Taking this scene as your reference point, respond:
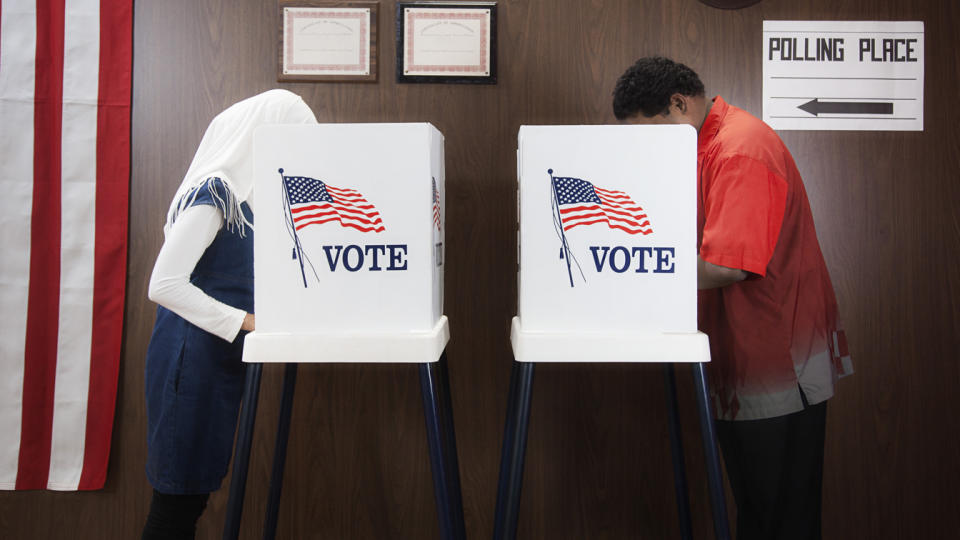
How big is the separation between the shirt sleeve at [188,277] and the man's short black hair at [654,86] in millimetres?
960

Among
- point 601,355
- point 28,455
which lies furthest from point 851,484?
point 28,455

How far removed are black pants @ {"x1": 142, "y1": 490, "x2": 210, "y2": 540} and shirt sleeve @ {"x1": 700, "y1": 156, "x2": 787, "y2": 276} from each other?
1228mm

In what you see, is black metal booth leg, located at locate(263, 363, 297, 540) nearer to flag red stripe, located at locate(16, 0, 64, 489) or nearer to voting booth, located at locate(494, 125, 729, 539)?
voting booth, located at locate(494, 125, 729, 539)

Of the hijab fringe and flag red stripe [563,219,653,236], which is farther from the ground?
the hijab fringe

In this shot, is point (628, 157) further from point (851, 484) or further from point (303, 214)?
point (851, 484)

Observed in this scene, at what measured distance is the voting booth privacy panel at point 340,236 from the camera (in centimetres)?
97

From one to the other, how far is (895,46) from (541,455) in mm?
1639

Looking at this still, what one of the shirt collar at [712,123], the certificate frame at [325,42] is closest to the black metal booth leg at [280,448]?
the certificate frame at [325,42]

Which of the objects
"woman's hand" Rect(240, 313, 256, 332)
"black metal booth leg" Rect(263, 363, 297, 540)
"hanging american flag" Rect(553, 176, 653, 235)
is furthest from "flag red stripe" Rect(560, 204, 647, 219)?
"black metal booth leg" Rect(263, 363, 297, 540)

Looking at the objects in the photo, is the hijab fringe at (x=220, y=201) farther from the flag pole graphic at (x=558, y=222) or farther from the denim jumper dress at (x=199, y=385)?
the flag pole graphic at (x=558, y=222)

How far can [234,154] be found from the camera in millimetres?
1192

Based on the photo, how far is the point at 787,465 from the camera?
3.97ft

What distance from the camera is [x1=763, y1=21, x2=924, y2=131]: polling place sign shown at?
1659 millimetres

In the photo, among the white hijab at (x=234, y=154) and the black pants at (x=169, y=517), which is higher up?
the white hijab at (x=234, y=154)
